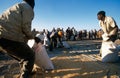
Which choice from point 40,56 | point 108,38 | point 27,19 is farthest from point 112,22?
point 27,19

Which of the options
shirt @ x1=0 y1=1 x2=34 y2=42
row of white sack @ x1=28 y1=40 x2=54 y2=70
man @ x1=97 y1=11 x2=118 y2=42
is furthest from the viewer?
man @ x1=97 y1=11 x2=118 y2=42

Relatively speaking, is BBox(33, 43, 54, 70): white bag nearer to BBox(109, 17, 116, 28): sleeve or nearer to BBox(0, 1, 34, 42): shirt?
BBox(0, 1, 34, 42): shirt

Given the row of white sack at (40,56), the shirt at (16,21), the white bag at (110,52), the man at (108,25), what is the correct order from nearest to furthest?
the shirt at (16,21) → the row of white sack at (40,56) → the white bag at (110,52) → the man at (108,25)

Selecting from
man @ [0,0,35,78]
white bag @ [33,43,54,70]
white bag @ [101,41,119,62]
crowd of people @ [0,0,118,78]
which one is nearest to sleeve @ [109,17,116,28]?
white bag @ [101,41,119,62]

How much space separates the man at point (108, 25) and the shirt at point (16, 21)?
393 centimetres

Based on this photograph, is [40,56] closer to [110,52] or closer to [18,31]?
[18,31]

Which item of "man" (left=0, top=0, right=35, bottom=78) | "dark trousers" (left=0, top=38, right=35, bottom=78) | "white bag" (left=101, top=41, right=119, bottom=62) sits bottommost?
"white bag" (left=101, top=41, right=119, bottom=62)

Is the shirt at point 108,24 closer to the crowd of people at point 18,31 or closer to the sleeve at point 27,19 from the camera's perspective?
the crowd of people at point 18,31

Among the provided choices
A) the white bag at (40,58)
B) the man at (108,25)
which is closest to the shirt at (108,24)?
the man at (108,25)

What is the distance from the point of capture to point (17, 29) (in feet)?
15.9

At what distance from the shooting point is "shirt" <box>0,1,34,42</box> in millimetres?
4773

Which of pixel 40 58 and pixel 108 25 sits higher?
pixel 108 25

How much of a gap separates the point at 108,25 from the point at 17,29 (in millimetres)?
4475

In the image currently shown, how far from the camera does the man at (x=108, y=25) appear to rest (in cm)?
823
